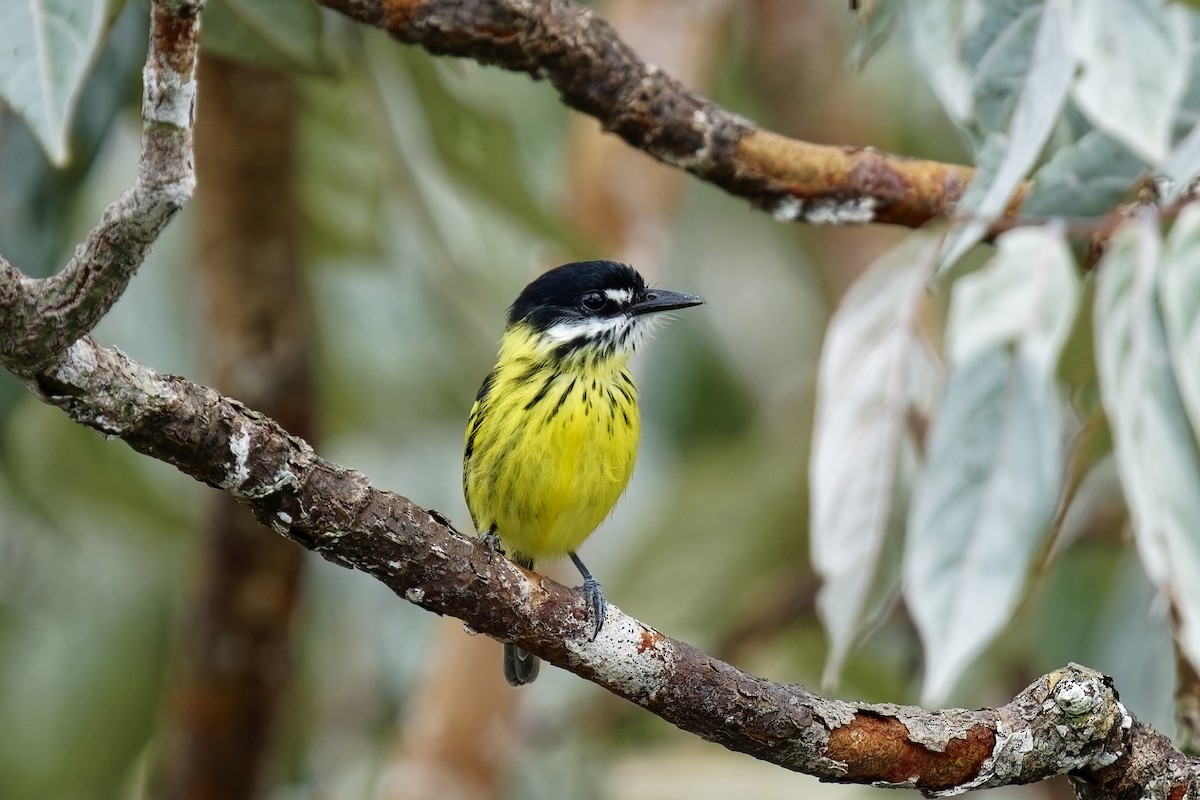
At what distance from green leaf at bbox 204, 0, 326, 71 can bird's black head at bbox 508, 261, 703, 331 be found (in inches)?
43.5

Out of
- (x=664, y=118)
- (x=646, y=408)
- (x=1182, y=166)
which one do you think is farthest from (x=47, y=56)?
(x=646, y=408)

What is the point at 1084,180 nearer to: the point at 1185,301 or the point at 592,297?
the point at 1185,301

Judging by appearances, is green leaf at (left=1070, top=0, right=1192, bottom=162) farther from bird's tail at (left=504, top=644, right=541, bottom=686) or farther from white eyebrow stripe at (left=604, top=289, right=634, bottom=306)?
bird's tail at (left=504, top=644, right=541, bottom=686)

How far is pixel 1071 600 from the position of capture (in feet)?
12.5

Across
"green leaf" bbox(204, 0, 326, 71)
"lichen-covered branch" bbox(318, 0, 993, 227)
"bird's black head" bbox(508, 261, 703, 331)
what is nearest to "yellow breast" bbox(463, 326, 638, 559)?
"bird's black head" bbox(508, 261, 703, 331)

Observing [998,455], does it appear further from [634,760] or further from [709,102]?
[634,760]

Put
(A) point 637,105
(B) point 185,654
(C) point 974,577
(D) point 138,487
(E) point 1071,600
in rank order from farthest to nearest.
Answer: (D) point 138,487 < (B) point 185,654 < (E) point 1071,600 < (A) point 637,105 < (C) point 974,577

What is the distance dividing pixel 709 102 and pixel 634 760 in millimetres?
3290

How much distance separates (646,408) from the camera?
6.59m

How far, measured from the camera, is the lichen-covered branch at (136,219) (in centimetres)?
159

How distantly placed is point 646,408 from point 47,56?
460 cm

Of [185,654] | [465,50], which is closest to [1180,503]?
[465,50]

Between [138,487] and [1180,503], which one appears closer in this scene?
[1180,503]

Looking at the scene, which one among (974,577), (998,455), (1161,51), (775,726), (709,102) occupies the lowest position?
(775,726)
